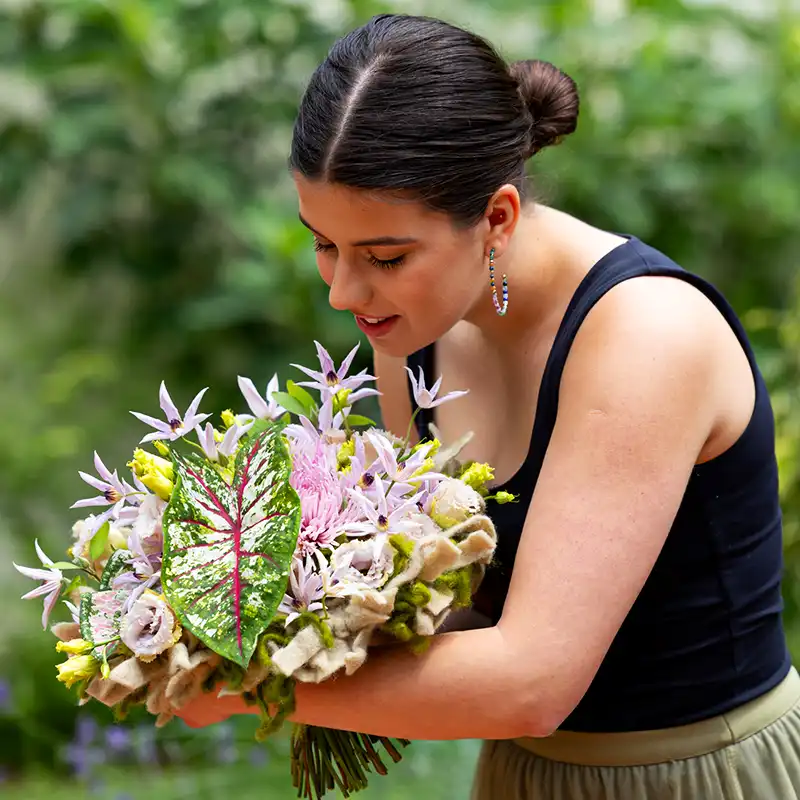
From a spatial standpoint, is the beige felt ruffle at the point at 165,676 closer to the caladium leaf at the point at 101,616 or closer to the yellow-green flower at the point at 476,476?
the caladium leaf at the point at 101,616

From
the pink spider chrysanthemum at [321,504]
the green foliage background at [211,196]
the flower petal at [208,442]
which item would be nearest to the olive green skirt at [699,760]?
the pink spider chrysanthemum at [321,504]

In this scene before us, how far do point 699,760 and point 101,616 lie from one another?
72cm

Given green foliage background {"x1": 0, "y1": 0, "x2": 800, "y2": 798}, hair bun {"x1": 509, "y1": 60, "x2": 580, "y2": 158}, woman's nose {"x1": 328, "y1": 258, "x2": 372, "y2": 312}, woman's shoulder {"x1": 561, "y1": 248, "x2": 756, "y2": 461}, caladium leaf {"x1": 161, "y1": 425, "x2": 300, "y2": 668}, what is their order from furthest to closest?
green foliage background {"x1": 0, "y1": 0, "x2": 800, "y2": 798}, hair bun {"x1": 509, "y1": 60, "x2": 580, "y2": 158}, woman's nose {"x1": 328, "y1": 258, "x2": 372, "y2": 312}, woman's shoulder {"x1": 561, "y1": 248, "x2": 756, "y2": 461}, caladium leaf {"x1": 161, "y1": 425, "x2": 300, "y2": 668}

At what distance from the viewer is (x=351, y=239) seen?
4.18 ft

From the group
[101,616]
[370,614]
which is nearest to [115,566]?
[101,616]

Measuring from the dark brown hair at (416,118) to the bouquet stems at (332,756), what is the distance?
61 cm

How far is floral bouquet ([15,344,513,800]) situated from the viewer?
111cm

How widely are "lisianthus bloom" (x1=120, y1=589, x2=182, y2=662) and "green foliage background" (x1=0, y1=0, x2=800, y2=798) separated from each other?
7.89ft

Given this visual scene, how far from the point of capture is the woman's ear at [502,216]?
4.36ft

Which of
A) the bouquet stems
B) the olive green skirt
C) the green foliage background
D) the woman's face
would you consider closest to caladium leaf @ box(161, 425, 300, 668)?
the woman's face

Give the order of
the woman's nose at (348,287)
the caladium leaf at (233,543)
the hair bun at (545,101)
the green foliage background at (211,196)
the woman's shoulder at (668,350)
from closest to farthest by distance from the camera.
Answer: the caladium leaf at (233,543) < the woman's shoulder at (668,350) < the woman's nose at (348,287) < the hair bun at (545,101) < the green foliage background at (211,196)

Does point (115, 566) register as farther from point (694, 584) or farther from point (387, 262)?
point (694, 584)

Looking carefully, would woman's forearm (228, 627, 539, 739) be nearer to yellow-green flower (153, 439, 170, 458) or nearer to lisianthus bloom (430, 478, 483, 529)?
lisianthus bloom (430, 478, 483, 529)

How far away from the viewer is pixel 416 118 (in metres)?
1.26
